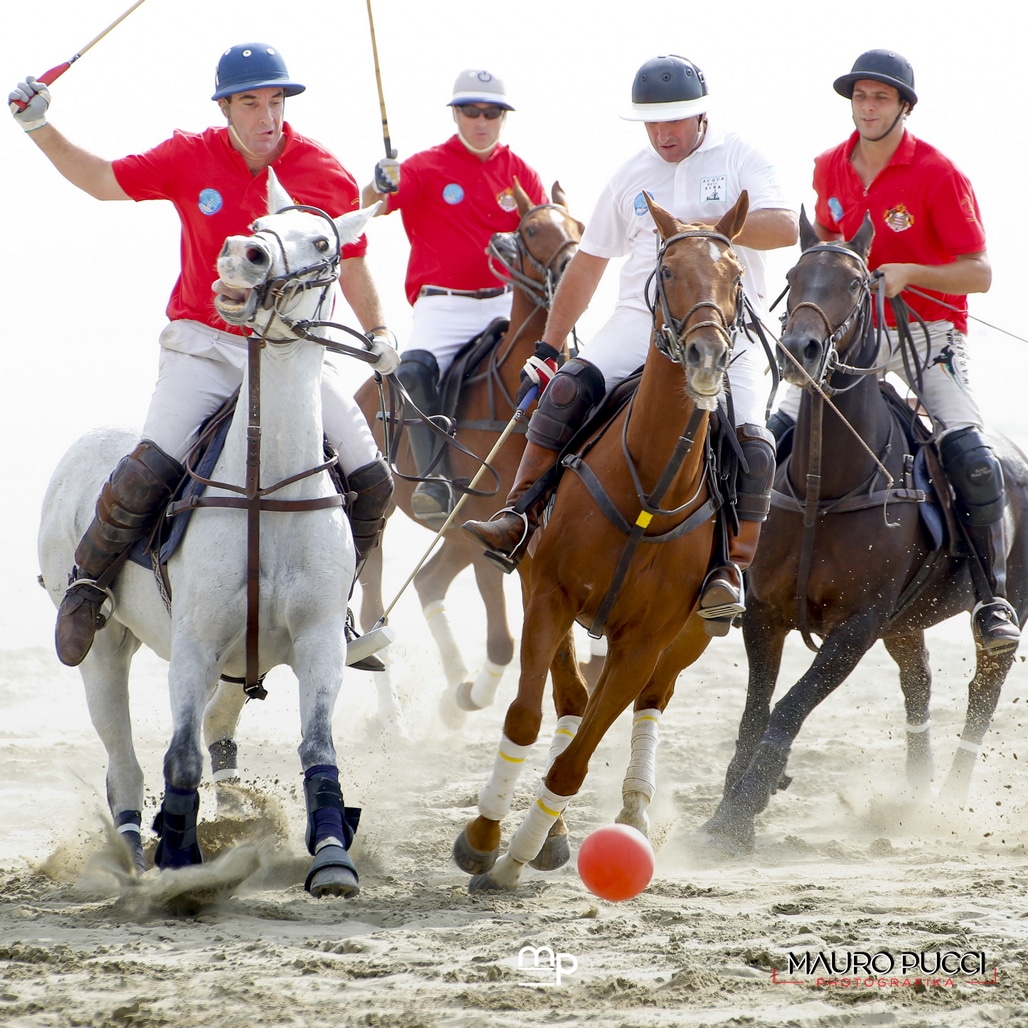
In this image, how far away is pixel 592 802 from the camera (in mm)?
7570

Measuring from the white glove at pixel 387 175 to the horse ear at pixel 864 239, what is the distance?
2.87 metres

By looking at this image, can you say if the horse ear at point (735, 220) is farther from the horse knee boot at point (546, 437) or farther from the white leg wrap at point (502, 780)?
the white leg wrap at point (502, 780)

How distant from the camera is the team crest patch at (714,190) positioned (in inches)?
245

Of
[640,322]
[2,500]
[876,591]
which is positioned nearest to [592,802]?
[876,591]

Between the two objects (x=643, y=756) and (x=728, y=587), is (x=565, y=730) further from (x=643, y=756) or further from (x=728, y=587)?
(x=728, y=587)

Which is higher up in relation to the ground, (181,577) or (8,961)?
(181,577)

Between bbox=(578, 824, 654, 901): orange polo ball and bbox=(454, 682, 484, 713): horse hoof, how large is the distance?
430cm

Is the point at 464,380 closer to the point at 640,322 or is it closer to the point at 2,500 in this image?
the point at 640,322

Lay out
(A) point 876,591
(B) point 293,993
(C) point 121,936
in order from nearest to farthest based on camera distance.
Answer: (B) point 293,993 < (C) point 121,936 < (A) point 876,591

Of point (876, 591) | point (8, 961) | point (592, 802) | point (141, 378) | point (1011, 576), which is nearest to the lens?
point (8, 961)

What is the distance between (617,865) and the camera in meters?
4.90

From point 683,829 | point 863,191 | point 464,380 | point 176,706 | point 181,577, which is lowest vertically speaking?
point 683,829

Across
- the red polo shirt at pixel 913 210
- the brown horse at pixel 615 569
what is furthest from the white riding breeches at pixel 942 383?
the brown horse at pixel 615 569

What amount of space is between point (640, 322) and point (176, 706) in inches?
103
